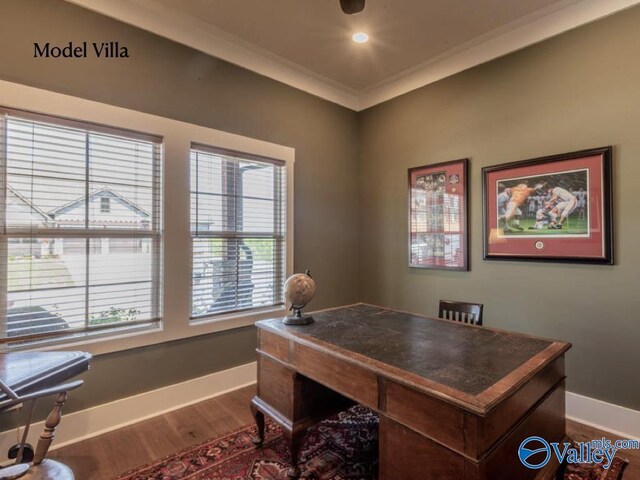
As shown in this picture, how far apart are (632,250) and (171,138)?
3372 mm

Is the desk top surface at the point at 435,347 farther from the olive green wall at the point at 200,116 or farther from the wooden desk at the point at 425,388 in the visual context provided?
the olive green wall at the point at 200,116

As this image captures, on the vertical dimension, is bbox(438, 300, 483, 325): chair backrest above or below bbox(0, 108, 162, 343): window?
below

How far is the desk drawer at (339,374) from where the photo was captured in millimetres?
1397

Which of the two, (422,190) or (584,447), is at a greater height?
(422,190)

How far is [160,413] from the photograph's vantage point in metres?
2.48

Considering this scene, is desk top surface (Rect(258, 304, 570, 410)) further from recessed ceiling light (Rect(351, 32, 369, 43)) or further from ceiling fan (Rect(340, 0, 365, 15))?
recessed ceiling light (Rect(351, 32, 369, 43))

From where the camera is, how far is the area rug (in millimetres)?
1830

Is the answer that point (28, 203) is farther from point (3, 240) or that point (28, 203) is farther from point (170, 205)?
point (170, 205)

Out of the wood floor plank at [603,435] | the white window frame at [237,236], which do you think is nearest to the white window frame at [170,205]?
the white window frame at [237,236]

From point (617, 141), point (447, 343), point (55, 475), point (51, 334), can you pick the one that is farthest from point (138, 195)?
point (617, 141)

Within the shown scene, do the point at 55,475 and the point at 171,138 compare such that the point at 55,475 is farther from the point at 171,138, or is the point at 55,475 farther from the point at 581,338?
the point at 581,338

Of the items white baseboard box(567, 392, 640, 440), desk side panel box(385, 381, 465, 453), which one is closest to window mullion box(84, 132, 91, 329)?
desk side panel box(385, 381, 465, 453)

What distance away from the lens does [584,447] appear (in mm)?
2070

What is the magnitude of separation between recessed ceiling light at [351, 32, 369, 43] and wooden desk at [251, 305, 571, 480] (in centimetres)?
233
